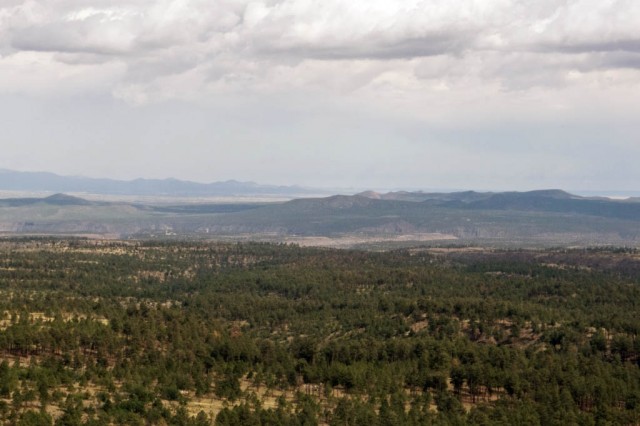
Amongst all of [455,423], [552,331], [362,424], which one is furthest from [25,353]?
[552,331]

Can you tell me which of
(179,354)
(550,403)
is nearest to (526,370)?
(550,403)

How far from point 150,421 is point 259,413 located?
13.0 m

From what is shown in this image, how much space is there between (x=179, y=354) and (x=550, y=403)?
55.2 m

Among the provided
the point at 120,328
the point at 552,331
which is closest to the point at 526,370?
the point at 552,331

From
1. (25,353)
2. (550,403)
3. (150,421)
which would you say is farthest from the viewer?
(25,353)

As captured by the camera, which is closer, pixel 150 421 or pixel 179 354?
pixel 150 421

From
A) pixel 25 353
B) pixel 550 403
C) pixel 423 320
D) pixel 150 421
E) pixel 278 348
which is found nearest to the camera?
pixel 150 421

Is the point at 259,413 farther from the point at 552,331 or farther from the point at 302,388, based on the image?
the point at 552,331

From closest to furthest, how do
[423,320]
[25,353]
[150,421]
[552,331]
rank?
[150,421] → [25,353] → [552,331] → [423,320]

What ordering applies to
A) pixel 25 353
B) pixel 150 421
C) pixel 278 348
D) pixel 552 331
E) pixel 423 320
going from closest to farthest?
pixel 150 421
pixel 25 353
pixel 278 348
pixel 552 331
pixel 423 320

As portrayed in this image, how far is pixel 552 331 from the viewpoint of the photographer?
166m

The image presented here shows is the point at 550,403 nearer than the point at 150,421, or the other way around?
the point at 150,421

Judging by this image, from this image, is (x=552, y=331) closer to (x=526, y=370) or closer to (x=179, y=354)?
(x=526, y=370)

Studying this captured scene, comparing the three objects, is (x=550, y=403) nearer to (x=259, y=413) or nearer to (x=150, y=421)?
(x=259, y=413)
